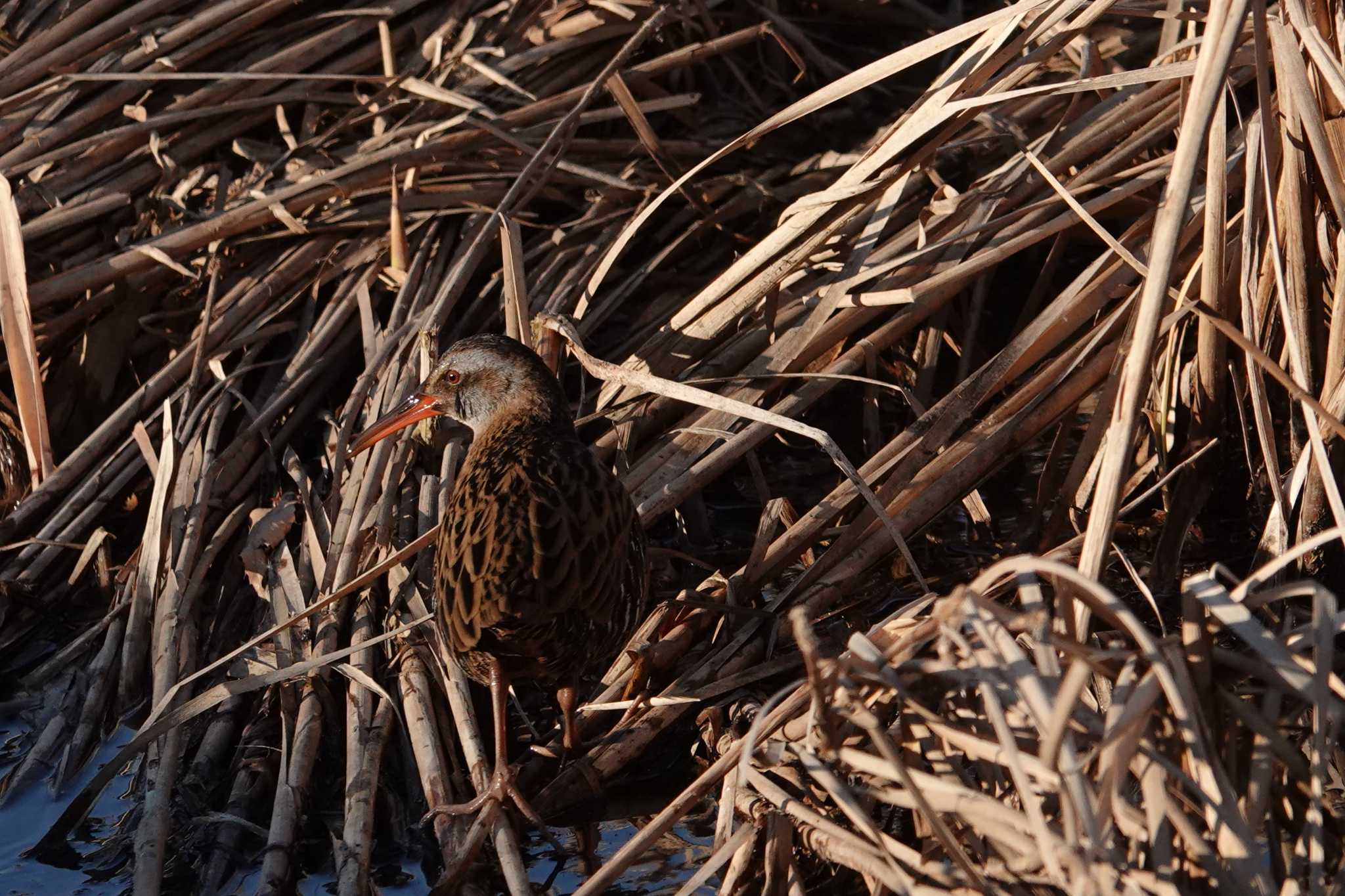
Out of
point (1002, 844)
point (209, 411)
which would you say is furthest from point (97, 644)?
point (1002, 844)

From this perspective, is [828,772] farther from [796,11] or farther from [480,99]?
[796,11]

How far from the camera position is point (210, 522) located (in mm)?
4312

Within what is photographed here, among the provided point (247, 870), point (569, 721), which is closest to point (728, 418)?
point (569, 721)

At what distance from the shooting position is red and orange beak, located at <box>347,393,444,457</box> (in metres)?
4.08

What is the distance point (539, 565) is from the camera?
10.5ft

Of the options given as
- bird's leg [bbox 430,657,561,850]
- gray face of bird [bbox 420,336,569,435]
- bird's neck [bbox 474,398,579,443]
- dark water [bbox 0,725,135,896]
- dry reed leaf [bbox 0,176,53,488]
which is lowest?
bird's leg [bbox 430,657,561,850]

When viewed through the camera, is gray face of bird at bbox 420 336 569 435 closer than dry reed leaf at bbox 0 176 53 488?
Yes

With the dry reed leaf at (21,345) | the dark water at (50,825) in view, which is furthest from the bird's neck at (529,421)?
the dry reed leaf at (21,345)

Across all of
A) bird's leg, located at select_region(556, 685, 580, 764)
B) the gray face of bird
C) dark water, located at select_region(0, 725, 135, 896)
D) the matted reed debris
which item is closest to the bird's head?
the gray face of bird

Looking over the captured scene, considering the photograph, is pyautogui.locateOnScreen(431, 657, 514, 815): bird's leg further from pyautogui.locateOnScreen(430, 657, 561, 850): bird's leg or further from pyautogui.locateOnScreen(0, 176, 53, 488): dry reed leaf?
pyautogui.locateOnScreen(0, 176, 53, 488): dry reed leaf

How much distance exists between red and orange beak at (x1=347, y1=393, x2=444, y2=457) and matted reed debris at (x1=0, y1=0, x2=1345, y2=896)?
118 millimetres

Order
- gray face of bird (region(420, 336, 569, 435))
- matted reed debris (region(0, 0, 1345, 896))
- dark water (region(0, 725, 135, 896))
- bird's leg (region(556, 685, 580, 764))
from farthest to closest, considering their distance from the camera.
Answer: gray face of bird (region(420, 336, 569, 435)) → bird's leg (region(556, 685, 580, 764)) → dark water (region(0, 725, 135, 896)) → matted reed debris (region(0, 0, 1345, 896))

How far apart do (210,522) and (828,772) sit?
2.34 metres

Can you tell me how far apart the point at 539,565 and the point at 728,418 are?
1.08 meters
